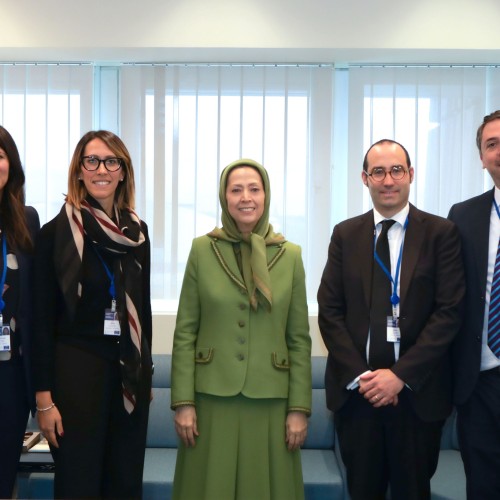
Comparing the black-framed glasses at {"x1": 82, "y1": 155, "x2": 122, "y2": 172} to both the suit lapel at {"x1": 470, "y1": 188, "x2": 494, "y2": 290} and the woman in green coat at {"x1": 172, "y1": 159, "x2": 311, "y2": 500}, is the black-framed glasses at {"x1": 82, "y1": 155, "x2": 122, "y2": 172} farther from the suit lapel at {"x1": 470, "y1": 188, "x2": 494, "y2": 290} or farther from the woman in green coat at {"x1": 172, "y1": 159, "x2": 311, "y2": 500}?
the suit lapel at {"x1": 470, "y1": 188, "x2": 494, "y2": 290}

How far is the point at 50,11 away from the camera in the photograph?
4328 mm

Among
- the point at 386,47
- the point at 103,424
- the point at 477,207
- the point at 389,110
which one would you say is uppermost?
the point at 386,47

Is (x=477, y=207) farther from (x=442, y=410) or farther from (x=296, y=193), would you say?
(x=296, y=193)

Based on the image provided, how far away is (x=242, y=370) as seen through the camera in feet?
8.11

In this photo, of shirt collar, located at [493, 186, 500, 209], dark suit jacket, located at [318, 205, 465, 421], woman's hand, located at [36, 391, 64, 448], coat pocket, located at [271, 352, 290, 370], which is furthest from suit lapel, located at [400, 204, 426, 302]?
woman's hand, located at [36, 391, 64, 448]

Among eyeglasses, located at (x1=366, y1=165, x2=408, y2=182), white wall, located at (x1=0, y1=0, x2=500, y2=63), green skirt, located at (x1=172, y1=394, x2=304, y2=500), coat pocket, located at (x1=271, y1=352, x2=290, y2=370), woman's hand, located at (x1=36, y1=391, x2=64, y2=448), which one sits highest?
white wall, located at (x1=0, y1=0, x2=500, y2=63)

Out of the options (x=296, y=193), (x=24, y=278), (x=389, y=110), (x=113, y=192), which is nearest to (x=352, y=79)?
(x=389, y=110)

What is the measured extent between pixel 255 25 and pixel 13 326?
2.78 metres

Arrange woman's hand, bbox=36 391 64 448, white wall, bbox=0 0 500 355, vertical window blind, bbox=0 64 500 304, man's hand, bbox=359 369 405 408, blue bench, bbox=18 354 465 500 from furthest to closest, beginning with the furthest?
vertical window blind, bbox=0 64 500 304 < white wall, bbox=0 0 500 355 < blue bench, bbox=18 354 465 500 < man's hand, bbox=359 369 405 408 < woman's hand, bbox=36 391 64 448

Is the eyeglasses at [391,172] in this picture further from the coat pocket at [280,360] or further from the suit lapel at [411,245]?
the coat pocket at [280,360]

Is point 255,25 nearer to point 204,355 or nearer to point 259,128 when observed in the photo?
point 259,128

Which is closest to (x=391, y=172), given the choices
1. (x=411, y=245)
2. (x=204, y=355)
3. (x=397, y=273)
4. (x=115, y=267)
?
(x=411, y=245)

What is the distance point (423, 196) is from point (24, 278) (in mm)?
3170

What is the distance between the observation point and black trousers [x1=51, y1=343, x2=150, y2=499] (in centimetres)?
230
